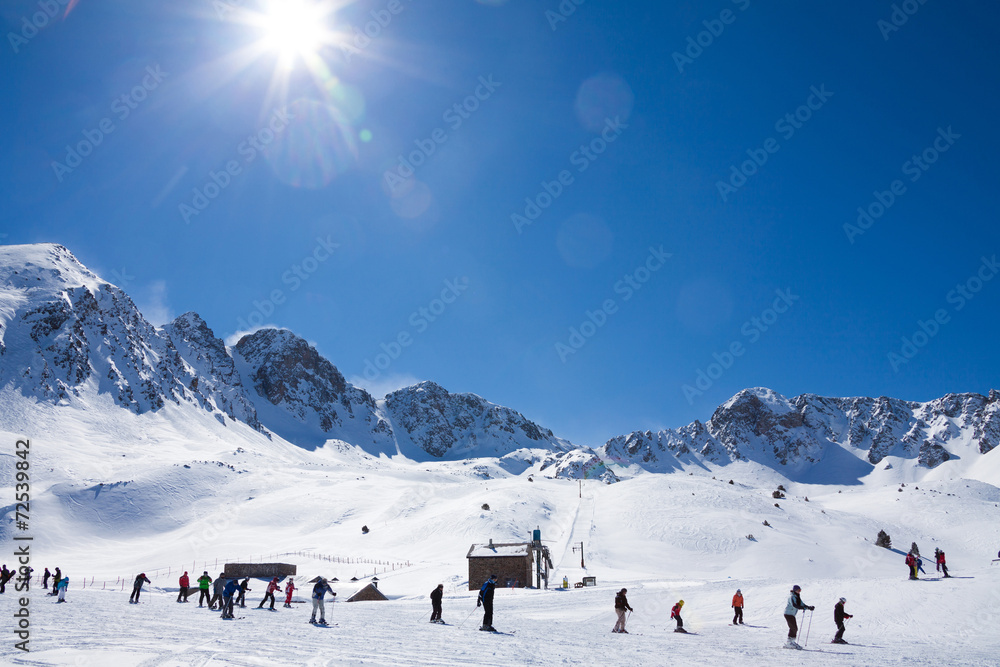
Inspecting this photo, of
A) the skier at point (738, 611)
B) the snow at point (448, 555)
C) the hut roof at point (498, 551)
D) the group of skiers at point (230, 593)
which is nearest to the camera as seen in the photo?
the snow at point (448, 555)

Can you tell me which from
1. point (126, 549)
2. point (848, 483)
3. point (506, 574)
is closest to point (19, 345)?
point (126, 549)

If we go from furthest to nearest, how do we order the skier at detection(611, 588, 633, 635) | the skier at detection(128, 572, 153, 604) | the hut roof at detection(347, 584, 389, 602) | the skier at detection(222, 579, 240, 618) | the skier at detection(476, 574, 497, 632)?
1. the hut roof at detection(347, 584, 389, 602)
2. the skier at detection(128, 572, 153, 604)
3. the skier at detection(222, 579, 240, 618)
4. the skier at detection(611, 588, 633, 635)
5. the skier at detection(476, 574, 497, 632)

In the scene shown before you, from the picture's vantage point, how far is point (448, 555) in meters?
52.1

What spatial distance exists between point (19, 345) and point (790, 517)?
14373 centimetres

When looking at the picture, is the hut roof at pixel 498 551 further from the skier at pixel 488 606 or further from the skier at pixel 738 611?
the skier at pixel 488 606

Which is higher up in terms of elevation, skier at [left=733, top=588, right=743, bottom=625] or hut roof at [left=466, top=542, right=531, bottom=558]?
hut roof at [left=466, top=542, right=531, bottom=558]

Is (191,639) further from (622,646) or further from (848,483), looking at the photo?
(848,483)

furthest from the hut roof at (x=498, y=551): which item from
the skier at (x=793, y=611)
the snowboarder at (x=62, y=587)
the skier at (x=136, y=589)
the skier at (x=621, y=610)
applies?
the skier at (x=793, y=611)

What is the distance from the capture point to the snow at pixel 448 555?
14.3m

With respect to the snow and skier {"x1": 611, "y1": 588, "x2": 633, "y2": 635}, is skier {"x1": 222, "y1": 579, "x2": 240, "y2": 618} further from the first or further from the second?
skier {"x1": 611, "y1": 588, "x2": 633, "y2": 635}

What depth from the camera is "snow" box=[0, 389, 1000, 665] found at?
14273mm

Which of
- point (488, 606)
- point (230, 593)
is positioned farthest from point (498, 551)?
point (488, 606)

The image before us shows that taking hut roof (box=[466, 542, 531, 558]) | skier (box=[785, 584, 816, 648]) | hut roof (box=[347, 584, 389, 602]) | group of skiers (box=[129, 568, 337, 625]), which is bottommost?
hut roof (box=[347, 584, 389, 602])

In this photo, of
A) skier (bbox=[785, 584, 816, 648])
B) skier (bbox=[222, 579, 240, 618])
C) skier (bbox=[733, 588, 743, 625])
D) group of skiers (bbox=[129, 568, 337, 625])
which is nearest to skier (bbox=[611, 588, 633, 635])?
skier (bbox=[785, 584, 816, 648])
